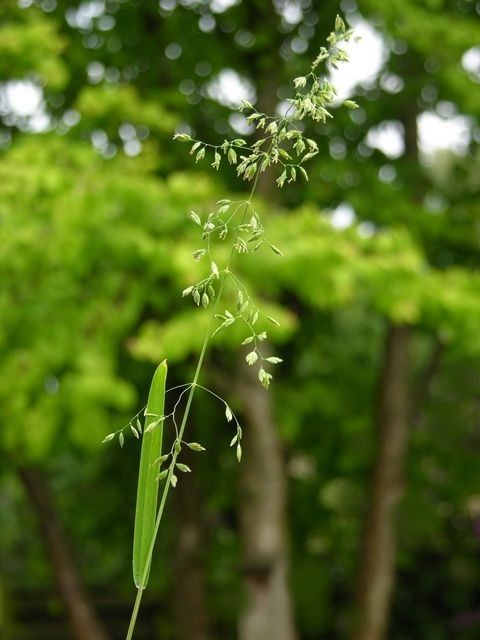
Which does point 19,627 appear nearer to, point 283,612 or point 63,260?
point 283,612

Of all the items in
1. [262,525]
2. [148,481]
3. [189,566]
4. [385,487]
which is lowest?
[189,566]

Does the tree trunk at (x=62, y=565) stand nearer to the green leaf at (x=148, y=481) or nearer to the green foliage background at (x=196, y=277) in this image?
the green foliage background at (x=196, y=277)

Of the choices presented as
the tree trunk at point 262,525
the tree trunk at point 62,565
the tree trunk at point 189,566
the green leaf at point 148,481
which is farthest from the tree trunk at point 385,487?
the green leaf at point 148,481

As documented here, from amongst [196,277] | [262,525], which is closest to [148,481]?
[196,277]

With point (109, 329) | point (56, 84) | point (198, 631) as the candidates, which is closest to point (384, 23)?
point (56, 84)

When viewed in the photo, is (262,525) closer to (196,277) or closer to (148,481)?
(196,277)

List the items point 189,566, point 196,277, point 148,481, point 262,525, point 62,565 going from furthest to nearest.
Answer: point 189,566, point 62,565, point 262,525, point 196,277, point 148,481
